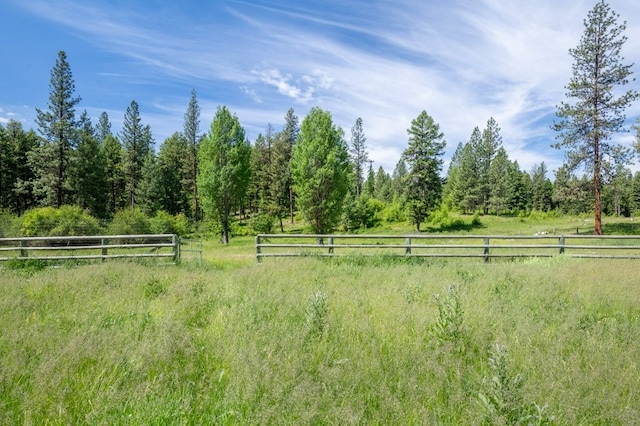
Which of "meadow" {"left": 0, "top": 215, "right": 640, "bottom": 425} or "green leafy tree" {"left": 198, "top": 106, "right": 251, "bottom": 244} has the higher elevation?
Answer: "green leafy tree" {"left": 198, "top": 106, "right": 251, "bottom": 244}

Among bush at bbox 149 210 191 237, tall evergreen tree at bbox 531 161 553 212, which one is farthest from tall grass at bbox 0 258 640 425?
tall evergreen tree at bbox 531 161 553 212

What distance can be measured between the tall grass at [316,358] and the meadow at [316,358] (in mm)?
18

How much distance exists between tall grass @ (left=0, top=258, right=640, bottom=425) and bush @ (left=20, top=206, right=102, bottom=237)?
2378cm

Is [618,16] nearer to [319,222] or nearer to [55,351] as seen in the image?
[319,222]

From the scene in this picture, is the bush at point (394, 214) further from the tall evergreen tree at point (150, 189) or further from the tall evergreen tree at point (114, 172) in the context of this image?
the tall evergreen tree at point (114, 172)

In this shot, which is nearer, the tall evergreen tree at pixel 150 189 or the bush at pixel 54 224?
the bush at pixel 54 224

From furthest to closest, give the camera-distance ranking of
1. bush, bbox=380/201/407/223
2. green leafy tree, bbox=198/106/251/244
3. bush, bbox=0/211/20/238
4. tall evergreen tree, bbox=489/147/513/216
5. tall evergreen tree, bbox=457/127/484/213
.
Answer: tall evergreen tree, bbox=457/127/484/213 → tall evergreen tree, bbox=489/147/513/216 → bush, bbox=380/201/407/223 → green leafy tree, bbox=198/106/251/244 → bush, bbox=0/211/20/238

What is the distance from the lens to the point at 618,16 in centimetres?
2598

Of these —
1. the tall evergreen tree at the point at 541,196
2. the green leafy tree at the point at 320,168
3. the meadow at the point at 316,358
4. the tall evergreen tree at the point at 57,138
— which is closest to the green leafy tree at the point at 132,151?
the tall evergreen tree at the point at 57,138

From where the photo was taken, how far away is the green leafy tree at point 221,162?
111 ft

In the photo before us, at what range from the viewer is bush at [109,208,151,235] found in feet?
96.4

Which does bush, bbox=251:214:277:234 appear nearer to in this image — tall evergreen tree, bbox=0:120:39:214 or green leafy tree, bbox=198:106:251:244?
green leafy tree, bbox=198:106:251:244

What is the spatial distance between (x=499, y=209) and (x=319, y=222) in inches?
2024

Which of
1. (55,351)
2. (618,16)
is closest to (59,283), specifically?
(55,351)
